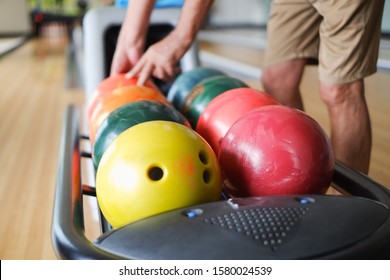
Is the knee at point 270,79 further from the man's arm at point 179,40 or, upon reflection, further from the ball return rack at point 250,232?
the ball return rack at point 250,232

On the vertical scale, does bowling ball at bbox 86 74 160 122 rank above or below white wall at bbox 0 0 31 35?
above

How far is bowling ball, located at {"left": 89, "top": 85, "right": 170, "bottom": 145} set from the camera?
1184 millimetres

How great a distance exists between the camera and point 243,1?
8281mm

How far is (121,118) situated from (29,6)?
10.2 metres

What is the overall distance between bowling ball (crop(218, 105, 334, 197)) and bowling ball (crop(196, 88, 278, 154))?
16 centimetres

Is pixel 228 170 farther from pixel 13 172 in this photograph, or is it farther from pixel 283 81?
pixel 13 172

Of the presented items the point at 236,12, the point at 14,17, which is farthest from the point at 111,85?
the point at 14,17

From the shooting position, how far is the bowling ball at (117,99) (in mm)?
1184

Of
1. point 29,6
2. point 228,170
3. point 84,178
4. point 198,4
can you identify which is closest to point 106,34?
point 84,178

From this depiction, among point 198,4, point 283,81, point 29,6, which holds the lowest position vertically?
point 29,6

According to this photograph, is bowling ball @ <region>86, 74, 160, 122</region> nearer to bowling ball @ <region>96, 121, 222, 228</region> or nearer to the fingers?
the fingers

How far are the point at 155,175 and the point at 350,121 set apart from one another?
571mm

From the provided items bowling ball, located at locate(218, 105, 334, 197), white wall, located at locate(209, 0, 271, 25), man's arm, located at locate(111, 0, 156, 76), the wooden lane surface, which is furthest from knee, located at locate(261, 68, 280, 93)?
white wall, located at locate(209, 0, 271, 25)

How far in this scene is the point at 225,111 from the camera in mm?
1079
